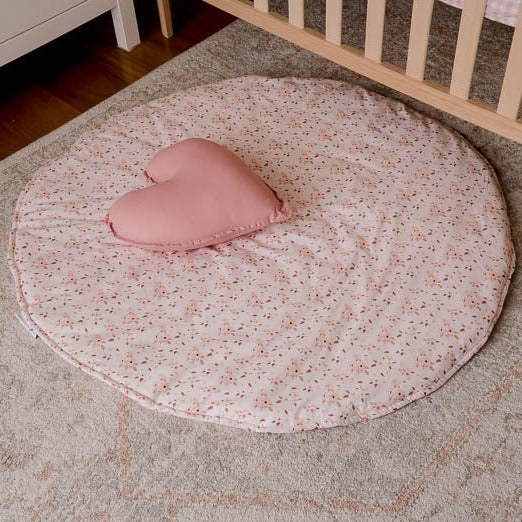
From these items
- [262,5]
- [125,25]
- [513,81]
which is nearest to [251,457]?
[513,81]

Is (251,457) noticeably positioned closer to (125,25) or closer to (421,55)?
(421,55)

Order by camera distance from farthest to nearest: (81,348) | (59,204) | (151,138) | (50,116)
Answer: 1. (50,116)
2. (151,138)
3. (59,204)
4. (81,348)

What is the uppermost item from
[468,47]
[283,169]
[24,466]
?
[468,47]

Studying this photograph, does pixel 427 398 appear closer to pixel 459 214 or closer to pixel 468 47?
pixel 459 214

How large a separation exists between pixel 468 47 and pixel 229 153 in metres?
0.53

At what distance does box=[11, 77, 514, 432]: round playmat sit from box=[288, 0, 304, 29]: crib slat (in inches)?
8.7

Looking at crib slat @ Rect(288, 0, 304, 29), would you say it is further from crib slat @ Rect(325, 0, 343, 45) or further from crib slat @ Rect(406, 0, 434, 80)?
crib slat @ Rect(406, 0, 434, 80)

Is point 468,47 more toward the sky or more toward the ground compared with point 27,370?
more toward the sky

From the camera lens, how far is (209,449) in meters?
1.31

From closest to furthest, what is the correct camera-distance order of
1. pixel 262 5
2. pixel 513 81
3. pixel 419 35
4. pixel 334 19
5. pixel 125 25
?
pixel 513 81, pixel 419 35, pixel 334 19, pixel 262 5, pixel 125 25

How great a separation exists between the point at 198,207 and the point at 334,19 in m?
0.53

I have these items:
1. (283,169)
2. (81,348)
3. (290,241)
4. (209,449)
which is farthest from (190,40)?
(209,449)

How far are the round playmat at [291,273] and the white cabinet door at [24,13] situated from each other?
32 cm

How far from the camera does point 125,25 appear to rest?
6.98ft
